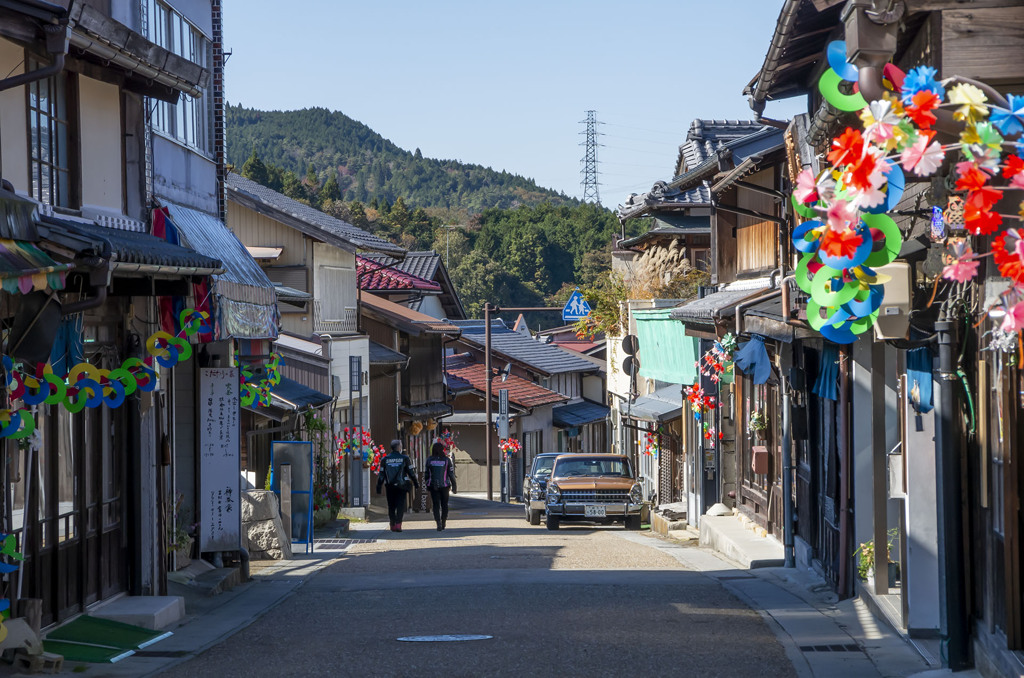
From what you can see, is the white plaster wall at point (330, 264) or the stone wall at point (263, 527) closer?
the stone wall at point (263, 527)

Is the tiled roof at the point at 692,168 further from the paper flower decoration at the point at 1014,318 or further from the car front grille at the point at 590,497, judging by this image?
the paper flower decoration at the point at 1014,318

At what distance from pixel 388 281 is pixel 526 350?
1511cm

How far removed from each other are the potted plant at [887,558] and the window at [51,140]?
28.0 feet

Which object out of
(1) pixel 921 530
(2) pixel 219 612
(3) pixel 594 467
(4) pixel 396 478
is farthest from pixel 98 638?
(3) pixel 594 467

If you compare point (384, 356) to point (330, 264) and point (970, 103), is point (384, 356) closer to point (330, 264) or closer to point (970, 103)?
point (330, 264)

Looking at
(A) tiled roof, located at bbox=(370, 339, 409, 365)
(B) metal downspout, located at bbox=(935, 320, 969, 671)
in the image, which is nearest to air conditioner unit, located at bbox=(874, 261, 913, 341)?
(B) metal downspout, located at bbox=(935, 320, 969, 671)

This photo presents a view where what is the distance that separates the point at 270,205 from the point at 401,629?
19.7 m

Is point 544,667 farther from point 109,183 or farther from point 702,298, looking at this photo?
point 702,298

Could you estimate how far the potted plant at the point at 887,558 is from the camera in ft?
39.3

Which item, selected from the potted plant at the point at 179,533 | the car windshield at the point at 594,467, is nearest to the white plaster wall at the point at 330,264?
the car windshield at the point at 594,467

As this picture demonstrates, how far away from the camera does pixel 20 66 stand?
10070mm

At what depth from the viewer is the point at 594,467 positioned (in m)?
26.9

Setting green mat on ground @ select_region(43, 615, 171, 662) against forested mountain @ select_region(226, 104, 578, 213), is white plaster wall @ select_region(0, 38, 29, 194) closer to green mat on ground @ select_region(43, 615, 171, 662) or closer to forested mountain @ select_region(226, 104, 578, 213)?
green mat on ground @ select_region(43, 615, 171, 662)

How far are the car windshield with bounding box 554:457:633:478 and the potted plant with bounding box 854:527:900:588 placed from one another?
14275mm
